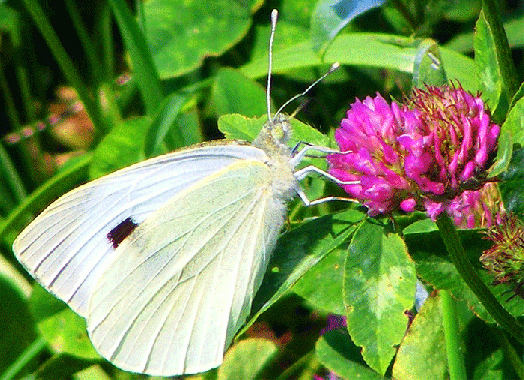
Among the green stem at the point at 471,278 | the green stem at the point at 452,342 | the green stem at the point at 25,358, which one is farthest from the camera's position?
the green stem at the point at 25,358

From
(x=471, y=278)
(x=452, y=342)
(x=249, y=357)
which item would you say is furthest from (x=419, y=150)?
(x=249, y=357)

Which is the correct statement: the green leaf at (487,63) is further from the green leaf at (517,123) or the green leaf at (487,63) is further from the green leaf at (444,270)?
the green leaf at (444,270)

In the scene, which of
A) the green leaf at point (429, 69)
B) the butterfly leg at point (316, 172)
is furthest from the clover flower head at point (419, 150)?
the green leaf at point (429, 69)

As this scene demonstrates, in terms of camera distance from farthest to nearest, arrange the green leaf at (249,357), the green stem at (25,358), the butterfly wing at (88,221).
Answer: the green stem at (25,358) < the green leaf at (249,357) < the butterfly wing at (88,221)

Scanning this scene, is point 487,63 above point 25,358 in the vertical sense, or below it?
above

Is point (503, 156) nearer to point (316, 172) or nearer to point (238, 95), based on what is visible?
point (316, 172)

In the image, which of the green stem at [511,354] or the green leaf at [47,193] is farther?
the green leaf at [47,193]
